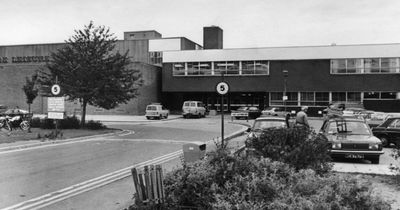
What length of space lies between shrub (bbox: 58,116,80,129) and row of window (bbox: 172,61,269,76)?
29726 millimetres

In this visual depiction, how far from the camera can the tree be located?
2658 centimetres

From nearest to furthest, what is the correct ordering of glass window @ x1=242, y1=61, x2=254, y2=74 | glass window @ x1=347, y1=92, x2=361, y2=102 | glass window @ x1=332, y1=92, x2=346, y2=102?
glass window @ x1=347, y1=92, x2=361, y2=102
glass window @ x1=332, y1=92, x2=346, y2=102
glass window @ x1=242, y1=61, x2=254, y2=74

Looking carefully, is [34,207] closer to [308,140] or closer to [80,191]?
[80,191]

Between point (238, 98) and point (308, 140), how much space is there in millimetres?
50462

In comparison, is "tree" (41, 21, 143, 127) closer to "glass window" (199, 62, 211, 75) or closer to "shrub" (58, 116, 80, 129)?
"shrub" (58, 116, 80, 129)

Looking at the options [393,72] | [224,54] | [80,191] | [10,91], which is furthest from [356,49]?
[80,191]

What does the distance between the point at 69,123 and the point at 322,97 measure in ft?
114

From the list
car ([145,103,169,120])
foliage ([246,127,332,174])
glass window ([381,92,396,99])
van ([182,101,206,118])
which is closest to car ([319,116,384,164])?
foliage ([246,127,332,174])

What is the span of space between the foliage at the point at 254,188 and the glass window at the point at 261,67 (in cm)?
4928

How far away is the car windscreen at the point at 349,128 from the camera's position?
45.3 feet

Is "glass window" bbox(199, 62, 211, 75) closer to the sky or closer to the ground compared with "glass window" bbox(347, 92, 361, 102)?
closer to the sky

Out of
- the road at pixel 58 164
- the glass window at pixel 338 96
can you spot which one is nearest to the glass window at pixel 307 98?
the glass window at pixel 338 96

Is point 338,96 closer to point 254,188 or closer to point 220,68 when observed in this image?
point 220,68

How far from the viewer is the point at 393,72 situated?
164 ft
